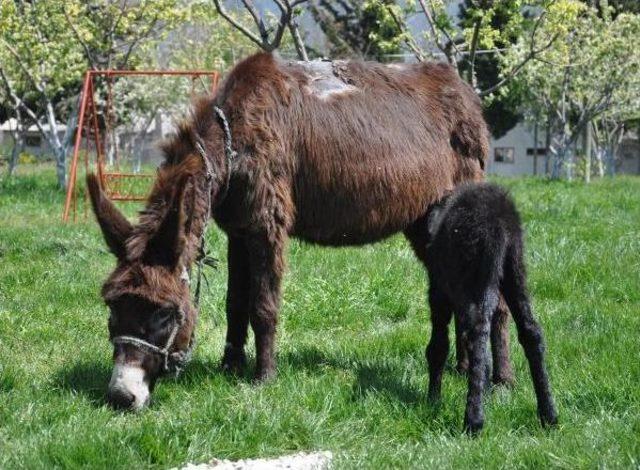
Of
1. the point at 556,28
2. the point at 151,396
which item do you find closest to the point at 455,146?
the point at 151,396

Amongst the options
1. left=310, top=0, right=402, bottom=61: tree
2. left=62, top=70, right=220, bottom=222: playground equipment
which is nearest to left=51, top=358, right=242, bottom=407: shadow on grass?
left=62, top=70, right=220, bottom=222: playground equipment

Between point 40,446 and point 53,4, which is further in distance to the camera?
point 53,4

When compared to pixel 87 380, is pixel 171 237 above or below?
above

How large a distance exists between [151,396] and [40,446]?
36.2 inches

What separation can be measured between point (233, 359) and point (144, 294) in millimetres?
1392

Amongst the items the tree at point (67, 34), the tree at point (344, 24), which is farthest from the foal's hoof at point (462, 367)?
the tree at point (344, 24)

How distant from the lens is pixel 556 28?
459 inches

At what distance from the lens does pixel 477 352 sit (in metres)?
4.95

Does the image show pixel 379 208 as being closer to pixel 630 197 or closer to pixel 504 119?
pixel 630 197

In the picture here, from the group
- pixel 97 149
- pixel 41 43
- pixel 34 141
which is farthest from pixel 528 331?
pixel 34 141

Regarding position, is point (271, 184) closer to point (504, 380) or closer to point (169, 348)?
point (169, 348)

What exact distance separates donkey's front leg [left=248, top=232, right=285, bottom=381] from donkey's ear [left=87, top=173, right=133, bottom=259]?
0.89 meters

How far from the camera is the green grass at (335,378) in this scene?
4.59m

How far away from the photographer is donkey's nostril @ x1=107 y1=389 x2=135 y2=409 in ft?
16.4
